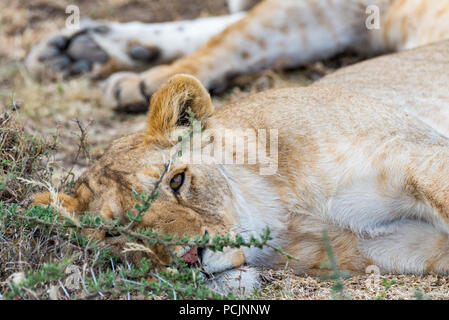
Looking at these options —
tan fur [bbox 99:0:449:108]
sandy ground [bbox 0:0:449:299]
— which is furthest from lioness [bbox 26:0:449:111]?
sandy ground [bbox 0:0:449:299]

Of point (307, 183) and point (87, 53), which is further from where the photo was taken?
point (87, 53)

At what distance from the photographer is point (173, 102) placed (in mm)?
2371

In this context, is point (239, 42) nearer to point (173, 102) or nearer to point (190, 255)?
point (173, 102)

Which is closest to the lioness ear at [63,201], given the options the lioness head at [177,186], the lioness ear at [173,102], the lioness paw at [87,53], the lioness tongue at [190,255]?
the lioness head at [177,186]

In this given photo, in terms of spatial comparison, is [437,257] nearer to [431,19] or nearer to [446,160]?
[446,160]

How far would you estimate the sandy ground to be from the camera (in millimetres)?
2182

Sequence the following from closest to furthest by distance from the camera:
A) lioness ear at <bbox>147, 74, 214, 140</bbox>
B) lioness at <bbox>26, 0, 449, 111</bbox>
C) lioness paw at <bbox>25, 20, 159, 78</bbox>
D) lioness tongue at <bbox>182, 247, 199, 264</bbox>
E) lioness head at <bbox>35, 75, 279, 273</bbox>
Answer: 1. lioness tongue at <bbox>182, 247, 199, 264</bbox>
2. lioness head at <bbox>35, 75, 279, 273</bbox>
3. lioness ear at <bbox>147, 74, 214, 140</bbox>
4. lioness at <bbox>26, 0, 449, 111</bbox>
5. lioness paw at <bbox>25, 20, 159, 78</bbox>

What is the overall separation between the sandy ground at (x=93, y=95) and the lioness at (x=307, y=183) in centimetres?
14

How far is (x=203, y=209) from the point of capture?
2191mm

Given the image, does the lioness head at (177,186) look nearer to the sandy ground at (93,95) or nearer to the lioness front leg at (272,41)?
the sandy ground at (93,95)

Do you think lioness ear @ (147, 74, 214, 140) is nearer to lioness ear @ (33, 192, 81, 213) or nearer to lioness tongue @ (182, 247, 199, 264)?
lioness ear @ (33, 192, 81, 213)

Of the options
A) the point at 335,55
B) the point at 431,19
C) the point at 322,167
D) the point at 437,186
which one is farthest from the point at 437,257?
the point at 335,55

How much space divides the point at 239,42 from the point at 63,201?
2.43 m

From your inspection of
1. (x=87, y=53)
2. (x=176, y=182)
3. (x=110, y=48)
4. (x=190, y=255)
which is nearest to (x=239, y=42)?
(x=110, y=48)
